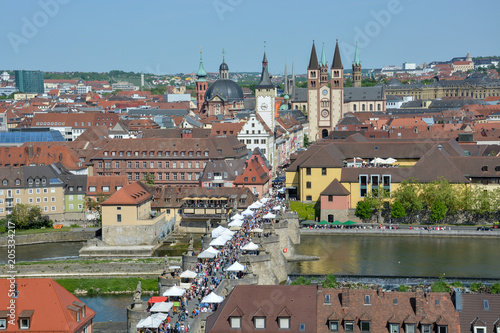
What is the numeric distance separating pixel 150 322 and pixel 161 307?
5.36 ft

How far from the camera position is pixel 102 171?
273 ft

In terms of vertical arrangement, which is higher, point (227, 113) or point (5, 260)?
point (227, 113)

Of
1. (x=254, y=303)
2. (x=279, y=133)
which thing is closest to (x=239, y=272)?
(x=254, y=303)

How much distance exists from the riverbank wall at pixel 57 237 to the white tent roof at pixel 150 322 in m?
32.9

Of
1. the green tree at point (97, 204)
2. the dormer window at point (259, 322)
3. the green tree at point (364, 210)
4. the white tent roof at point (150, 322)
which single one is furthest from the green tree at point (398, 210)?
the dormer window at point (259, 322)

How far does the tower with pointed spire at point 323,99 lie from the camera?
14475cm

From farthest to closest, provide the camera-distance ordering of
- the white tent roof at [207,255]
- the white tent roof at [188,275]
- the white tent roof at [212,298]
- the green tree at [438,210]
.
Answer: the green tree at [438,210], the white tent roof at [207,255], the white tent roof at [188,275], the white tent roof at [212,298]

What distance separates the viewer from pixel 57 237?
2665 inches

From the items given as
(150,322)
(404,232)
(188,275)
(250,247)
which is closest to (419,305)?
(150,322)

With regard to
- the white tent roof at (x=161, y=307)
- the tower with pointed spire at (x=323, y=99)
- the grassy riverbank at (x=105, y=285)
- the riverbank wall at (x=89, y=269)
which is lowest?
the grassy riverbank at (x=105, y=285)

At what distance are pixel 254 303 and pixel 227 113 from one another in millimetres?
109840

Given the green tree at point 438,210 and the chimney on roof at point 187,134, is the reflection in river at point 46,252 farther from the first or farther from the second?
the chimney on roof at point 187,134

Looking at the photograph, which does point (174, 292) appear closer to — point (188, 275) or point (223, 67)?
point (188, 275)

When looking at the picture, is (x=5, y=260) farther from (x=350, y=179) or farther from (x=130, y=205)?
(x=350, y=179)
